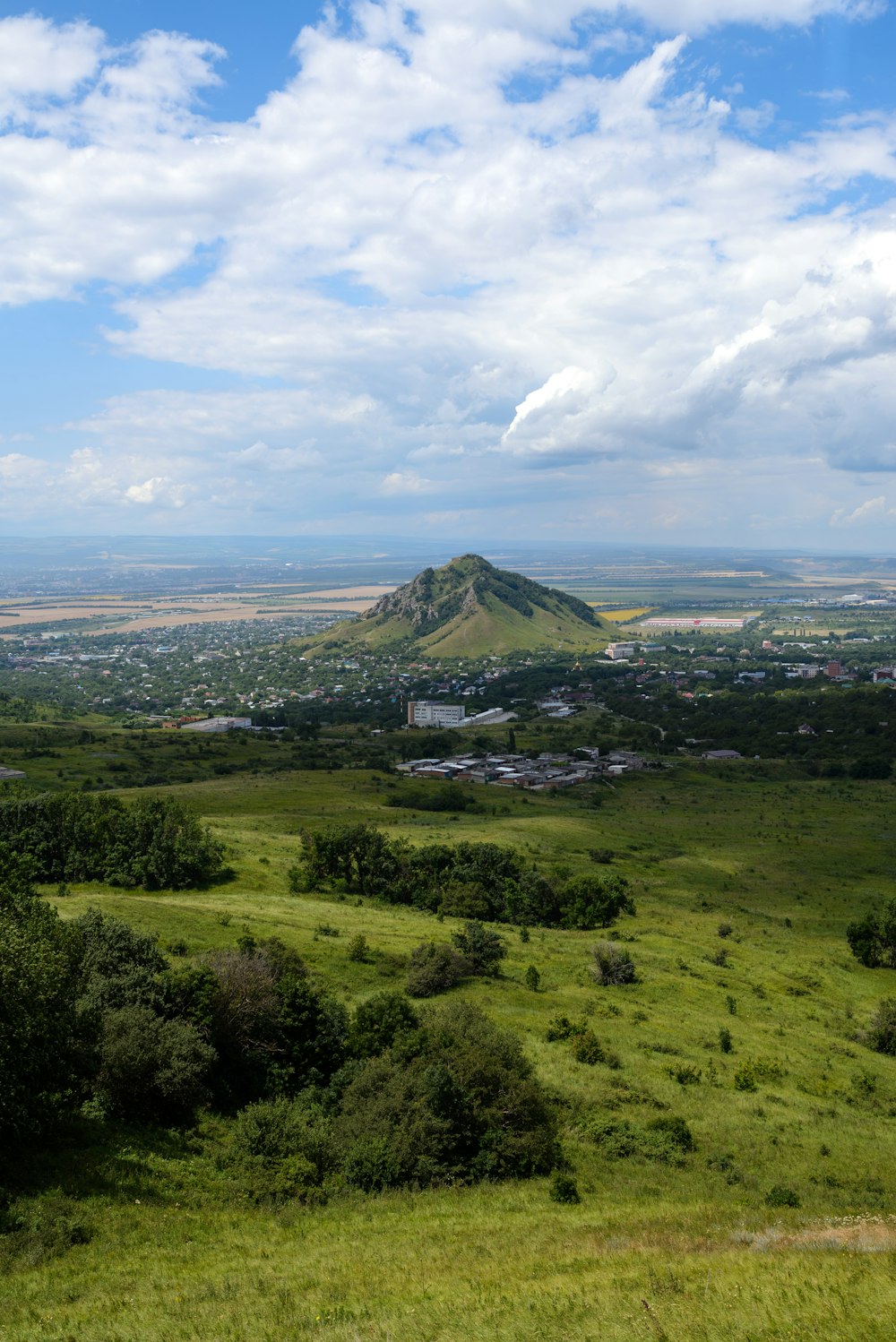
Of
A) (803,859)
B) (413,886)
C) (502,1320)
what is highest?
(502,1320)

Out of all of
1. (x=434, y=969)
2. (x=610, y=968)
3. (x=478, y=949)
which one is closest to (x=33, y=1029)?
(x=434, y=969)

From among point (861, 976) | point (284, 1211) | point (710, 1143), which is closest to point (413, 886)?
point (861, 976)

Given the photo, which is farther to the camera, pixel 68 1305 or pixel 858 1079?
pixel 858 1079

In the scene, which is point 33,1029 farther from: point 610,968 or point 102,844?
point 102,844

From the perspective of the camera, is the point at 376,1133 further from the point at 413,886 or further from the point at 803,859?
the point at 803,859

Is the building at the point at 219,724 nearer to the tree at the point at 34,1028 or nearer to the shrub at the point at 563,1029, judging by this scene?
the shrub at the point at 563,1029

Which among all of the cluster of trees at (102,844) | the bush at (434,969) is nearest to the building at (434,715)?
the cluster of trees at (102,844)
